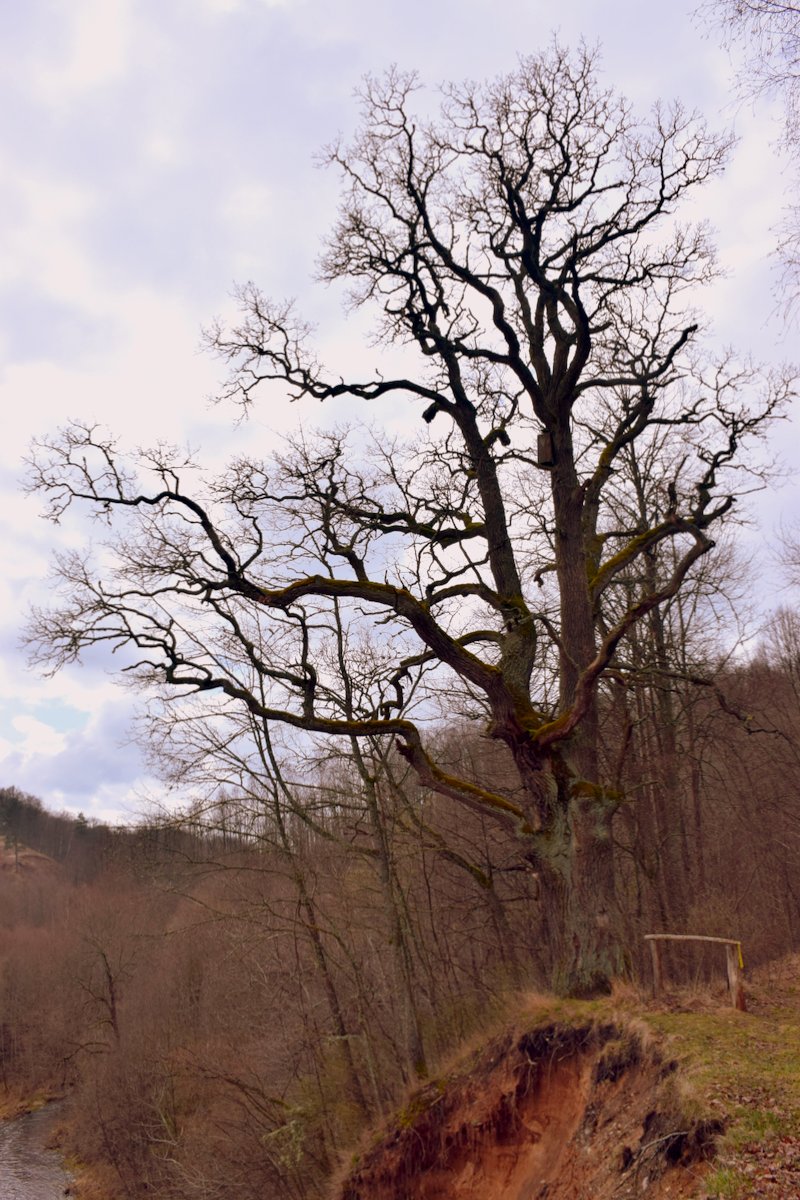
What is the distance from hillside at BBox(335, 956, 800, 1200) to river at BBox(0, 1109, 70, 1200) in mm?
16791

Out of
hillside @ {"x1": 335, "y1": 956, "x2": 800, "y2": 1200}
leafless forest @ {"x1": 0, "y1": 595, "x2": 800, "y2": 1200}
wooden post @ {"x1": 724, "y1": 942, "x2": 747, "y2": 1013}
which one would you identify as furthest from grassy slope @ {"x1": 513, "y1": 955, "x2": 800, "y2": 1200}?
leafless forest @ {"x1": 0, "y1": 595, "x2": 800, "y2": 1200}

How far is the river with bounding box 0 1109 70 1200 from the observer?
960 inches

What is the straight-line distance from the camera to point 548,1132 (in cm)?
995

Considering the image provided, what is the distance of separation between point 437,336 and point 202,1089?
840 inches

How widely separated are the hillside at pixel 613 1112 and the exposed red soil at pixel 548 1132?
0.02 metres

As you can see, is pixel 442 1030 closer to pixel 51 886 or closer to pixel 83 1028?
pixel 83 1028

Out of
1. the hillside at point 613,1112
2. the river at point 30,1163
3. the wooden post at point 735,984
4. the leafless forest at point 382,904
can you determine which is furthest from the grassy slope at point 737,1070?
the river at point 30,1163

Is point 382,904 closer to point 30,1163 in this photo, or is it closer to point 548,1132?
point 548,1132

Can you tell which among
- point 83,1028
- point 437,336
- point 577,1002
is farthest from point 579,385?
point 83,1028

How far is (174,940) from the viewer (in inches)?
1326

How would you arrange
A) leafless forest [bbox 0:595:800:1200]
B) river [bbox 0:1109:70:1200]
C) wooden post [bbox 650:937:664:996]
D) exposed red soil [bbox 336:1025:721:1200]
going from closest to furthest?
exposed red soil [bbox 336:1025:721:1200]
wooden post [bbox 650:937:664:996]
leafless forest [bbox 0:595:800:1200]
river [bbox 0:1109:70:1200]

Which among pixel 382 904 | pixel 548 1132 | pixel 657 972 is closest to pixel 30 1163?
pixel 382 904

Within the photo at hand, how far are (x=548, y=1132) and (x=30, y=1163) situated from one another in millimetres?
23968

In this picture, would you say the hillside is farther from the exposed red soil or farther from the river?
the river
